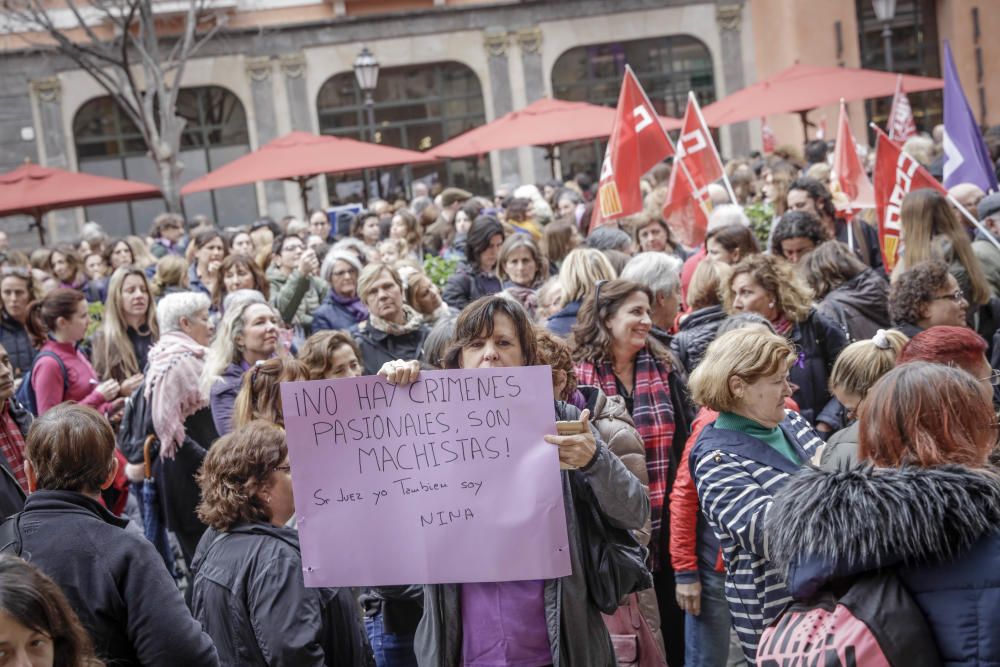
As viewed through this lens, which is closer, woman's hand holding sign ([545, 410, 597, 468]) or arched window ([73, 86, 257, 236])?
woman's hand holding sign ([545, 410, 597, 468])

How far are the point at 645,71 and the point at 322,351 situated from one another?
2485cm

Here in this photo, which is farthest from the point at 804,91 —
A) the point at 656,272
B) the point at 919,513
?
the point at 919,513

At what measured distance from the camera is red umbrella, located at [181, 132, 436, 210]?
51.8 feet

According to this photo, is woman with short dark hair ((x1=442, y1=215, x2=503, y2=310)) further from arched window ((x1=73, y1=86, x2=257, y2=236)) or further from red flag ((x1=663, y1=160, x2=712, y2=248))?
arched window ((x1=73, y1=86, x2=257, y2=236))

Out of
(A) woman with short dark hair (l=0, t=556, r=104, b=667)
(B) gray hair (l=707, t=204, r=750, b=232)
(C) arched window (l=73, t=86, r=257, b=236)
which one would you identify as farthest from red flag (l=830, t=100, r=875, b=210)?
(C) arched window (l=73, t=86, r=257, b=236)

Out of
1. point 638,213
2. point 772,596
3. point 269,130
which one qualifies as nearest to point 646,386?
point 772,596

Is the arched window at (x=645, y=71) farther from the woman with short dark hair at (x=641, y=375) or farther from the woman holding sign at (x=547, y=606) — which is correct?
the woman holding sign at (x=547, y=606)

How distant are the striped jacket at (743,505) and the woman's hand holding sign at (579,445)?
0.47m

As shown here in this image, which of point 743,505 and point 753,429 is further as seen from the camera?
point 753,429

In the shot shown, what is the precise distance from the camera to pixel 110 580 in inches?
136

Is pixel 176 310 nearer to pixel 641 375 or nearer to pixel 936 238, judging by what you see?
pixel 641 375

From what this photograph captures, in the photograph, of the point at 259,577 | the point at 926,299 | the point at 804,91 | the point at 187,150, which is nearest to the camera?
the point at 259,577

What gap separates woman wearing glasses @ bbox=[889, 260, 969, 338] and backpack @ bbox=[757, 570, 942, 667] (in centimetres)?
349

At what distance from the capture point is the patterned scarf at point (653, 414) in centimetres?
524
